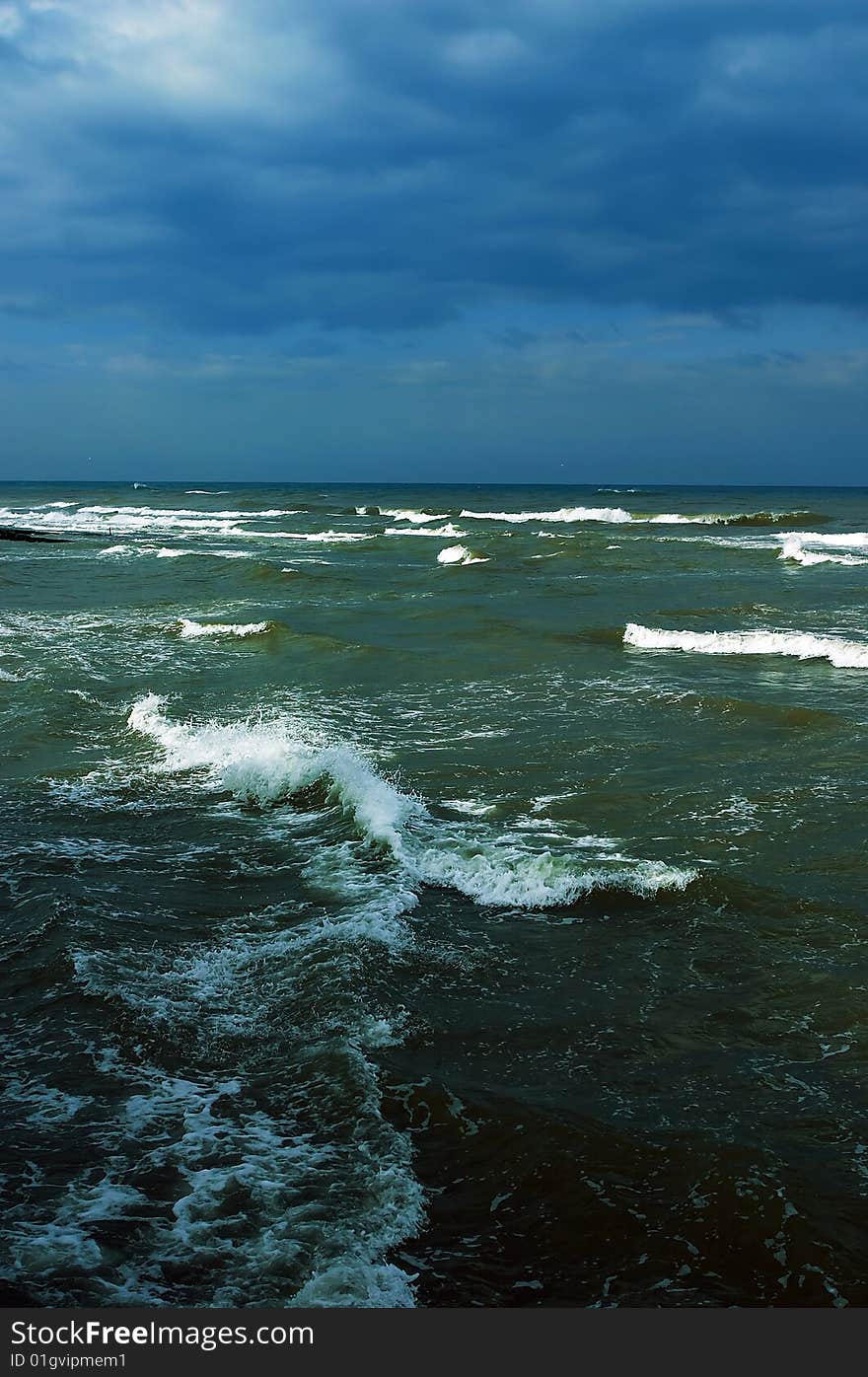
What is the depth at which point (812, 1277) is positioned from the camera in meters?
3.79

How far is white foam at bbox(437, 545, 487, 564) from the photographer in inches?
1508

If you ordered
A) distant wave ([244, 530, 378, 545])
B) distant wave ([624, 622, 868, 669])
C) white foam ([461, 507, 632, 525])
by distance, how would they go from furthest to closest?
1. white foam ([461, 507, 632, 525])
2. distant wave ([244, 530, 378, 545])
3. distant wave ([624, 622, 868, 669])

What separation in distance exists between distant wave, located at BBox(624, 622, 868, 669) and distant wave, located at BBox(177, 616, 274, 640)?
7.83 meters

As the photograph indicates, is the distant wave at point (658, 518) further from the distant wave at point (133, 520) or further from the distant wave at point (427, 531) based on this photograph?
the distant wave at point (133, 520)

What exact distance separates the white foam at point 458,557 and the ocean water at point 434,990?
23.1m

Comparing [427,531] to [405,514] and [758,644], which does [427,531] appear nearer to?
[405,514]

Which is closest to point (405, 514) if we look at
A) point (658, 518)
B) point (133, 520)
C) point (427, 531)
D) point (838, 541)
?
point (427, 531)

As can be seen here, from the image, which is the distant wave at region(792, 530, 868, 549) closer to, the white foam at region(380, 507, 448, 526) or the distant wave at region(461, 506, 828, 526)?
the distant wave at region(461, 506, 828, 526)

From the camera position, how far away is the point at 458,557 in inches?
1570

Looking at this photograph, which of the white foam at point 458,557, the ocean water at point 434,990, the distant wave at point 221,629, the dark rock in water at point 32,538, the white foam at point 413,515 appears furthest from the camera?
the white foam at point 413,515

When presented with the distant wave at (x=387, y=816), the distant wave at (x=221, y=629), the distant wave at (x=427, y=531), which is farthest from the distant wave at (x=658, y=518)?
the distant wave at (x=387, y=816)

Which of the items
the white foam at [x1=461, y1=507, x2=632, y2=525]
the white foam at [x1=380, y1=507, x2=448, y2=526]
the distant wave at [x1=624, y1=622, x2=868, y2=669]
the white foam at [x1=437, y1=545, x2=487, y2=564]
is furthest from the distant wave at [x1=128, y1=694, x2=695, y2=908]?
the white foam at [x1=461, y1=507, x2=632, y2=525]

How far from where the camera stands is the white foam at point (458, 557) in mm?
38312

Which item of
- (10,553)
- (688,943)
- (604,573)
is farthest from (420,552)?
(688,943)
